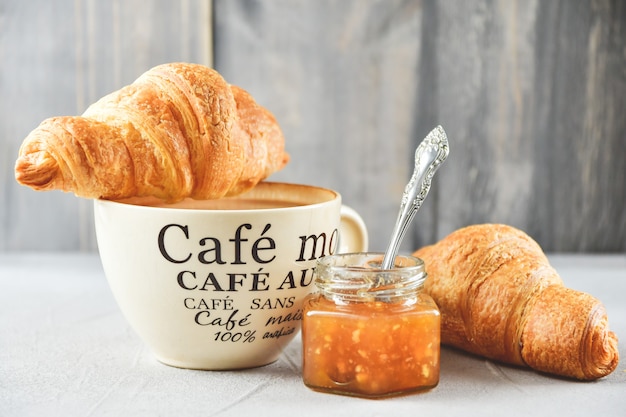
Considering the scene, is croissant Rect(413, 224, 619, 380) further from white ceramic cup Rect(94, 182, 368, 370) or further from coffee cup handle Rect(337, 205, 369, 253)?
white ceramic cup Rect(94, 182, 368, 370)

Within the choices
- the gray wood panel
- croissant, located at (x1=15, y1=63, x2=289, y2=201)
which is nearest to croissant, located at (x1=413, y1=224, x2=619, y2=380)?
croissant, located at (x1=15, y1=63, x2=289, y2=201)

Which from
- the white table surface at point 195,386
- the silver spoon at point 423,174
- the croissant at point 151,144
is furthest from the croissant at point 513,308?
the croissant at point 151,144

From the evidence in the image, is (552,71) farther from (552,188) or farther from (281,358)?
(281,358)

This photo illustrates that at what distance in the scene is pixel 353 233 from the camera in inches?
48.1

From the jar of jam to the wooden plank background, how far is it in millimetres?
863

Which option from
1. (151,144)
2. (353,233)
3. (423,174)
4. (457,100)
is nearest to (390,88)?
(457,100)

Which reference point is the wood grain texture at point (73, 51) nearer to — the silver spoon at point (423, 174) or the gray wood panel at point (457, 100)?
the gray wood panel at point (457, 100)

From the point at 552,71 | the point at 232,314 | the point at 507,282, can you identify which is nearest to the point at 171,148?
the point at 232,314

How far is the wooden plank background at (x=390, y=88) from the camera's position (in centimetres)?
177

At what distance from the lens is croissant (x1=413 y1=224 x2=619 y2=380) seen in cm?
102

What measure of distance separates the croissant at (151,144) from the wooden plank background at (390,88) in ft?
2.37

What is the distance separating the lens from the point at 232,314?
3.34 feet

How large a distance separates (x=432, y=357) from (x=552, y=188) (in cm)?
97

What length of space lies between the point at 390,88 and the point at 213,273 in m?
0.91
